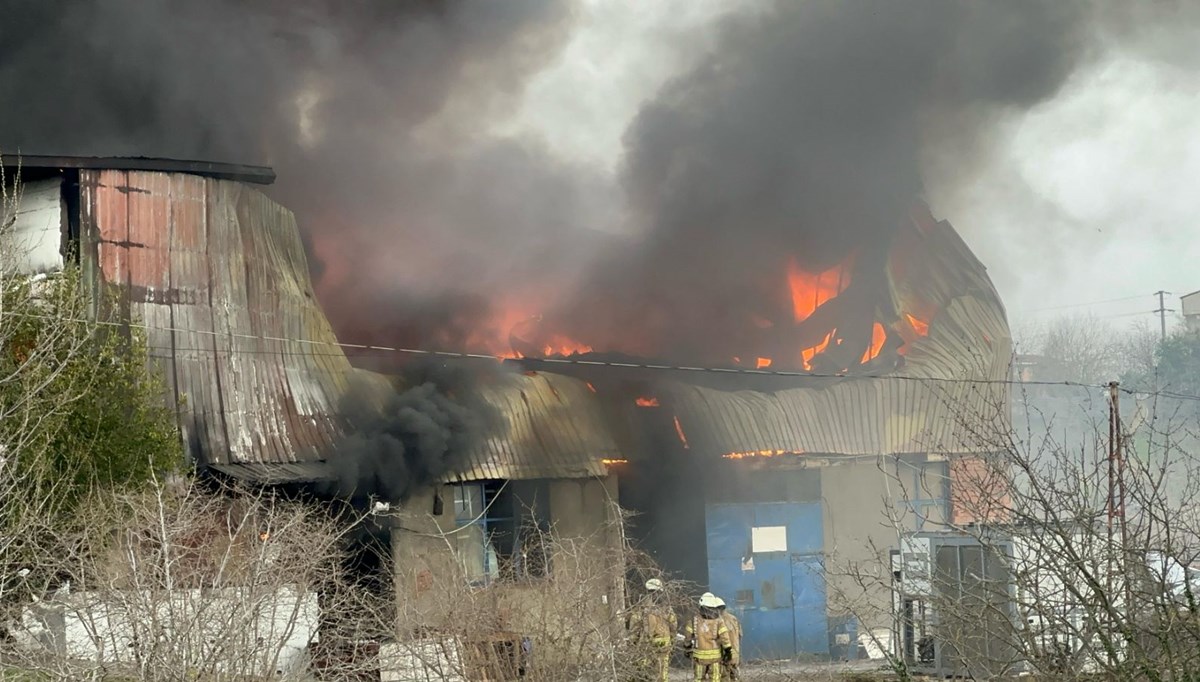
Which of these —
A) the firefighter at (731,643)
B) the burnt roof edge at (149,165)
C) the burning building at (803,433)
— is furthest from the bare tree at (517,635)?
the burning building at (803,433)

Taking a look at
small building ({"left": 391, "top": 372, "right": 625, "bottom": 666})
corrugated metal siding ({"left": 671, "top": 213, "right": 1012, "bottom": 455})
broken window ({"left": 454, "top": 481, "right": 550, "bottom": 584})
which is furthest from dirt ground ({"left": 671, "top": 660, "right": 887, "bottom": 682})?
corrugated metal siding ({"left": 671, "top": 213, "right": 1012, "bottom": 455})

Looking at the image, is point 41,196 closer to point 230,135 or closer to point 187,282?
point 187,282

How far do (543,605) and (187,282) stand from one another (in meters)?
8.66

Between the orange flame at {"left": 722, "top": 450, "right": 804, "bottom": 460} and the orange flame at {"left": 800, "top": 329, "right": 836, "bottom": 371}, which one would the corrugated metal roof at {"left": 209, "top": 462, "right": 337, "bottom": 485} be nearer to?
the orange flame at {"left": 722, "top": 450, "right": 804, "bottom": 460}

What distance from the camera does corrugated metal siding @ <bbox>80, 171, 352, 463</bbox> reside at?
1667 cm

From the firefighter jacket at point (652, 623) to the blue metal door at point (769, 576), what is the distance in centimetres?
692

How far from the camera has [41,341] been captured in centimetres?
1217

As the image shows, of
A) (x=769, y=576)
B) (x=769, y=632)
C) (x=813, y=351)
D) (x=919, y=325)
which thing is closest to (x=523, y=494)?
(x=769, y=576)

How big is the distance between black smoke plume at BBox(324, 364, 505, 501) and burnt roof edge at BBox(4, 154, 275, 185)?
344 centimetres

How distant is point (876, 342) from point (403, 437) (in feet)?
34.0

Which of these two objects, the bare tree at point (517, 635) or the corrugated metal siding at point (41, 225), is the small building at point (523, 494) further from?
the corrugated metal siding at point (41, 225)

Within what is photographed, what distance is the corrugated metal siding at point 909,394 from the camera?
21.7m

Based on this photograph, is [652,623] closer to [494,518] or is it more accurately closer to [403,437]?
[403,437]

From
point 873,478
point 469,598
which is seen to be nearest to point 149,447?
point 469,598
